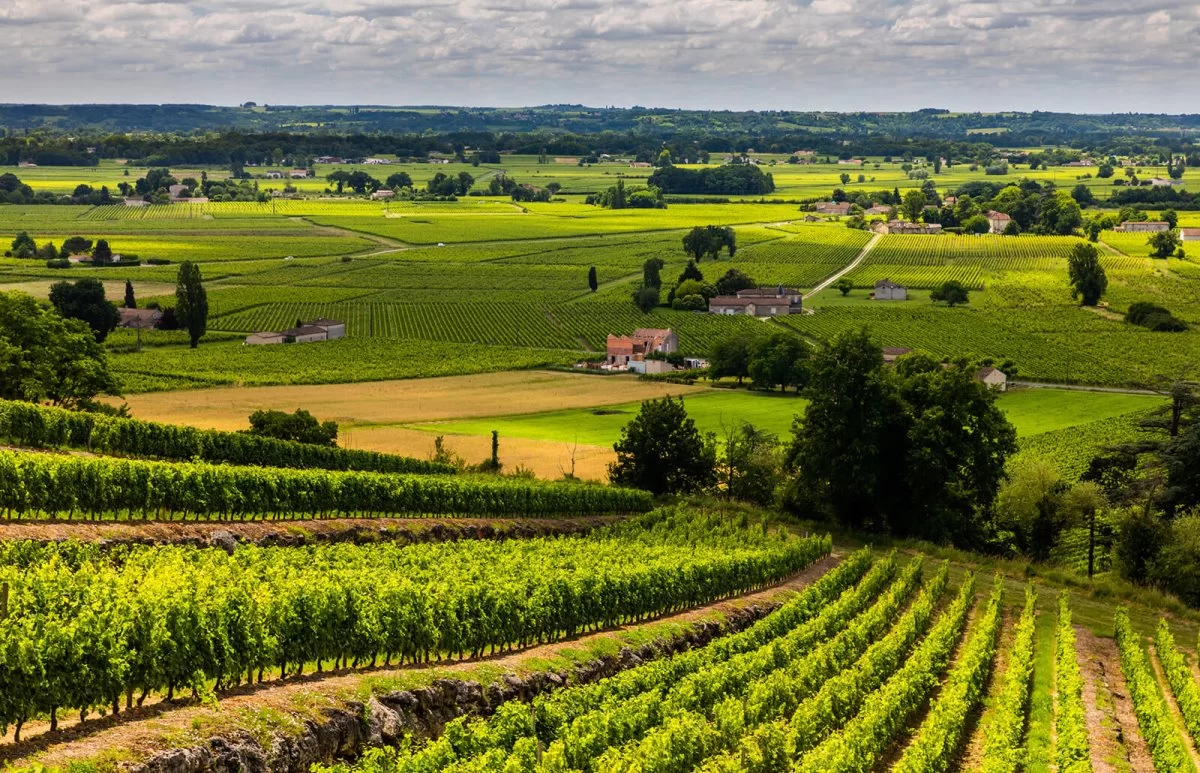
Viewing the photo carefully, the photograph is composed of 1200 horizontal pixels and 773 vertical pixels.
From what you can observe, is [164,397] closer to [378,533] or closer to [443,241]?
[378,533]

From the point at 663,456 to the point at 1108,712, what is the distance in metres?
34.8

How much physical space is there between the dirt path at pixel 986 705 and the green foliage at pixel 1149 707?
3.55m

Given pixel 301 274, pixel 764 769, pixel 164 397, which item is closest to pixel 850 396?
pixel 764 769

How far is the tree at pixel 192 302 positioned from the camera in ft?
364

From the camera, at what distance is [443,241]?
19962 centimetres

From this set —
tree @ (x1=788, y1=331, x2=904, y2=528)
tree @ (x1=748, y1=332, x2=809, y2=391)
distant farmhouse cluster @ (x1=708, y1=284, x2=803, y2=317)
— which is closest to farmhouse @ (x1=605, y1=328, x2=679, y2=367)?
tree @ (x1=748, y1=332, x2=809, y2=391)

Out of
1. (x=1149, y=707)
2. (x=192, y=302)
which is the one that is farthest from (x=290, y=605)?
(x=192, y=302)

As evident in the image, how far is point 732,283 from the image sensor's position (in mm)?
157000

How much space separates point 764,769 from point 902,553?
110 feet

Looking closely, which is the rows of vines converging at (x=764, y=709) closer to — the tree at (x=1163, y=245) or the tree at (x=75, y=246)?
the tree at (x=75, y=246)

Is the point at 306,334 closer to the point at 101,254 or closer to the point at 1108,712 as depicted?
the point at 101,254

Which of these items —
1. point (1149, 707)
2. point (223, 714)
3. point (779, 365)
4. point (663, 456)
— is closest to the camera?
point (223, 714)

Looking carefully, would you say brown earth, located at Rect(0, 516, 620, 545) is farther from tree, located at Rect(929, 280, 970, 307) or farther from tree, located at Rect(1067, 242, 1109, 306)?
tree, located at Rect(1067, 242, 1109, 306)

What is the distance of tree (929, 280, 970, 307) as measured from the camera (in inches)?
6073
